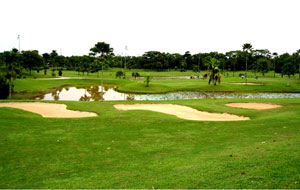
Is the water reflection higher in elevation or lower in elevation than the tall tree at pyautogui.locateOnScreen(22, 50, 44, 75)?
lower

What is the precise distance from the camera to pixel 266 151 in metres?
11.9

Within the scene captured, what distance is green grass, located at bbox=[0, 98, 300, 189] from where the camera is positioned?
9328 mm

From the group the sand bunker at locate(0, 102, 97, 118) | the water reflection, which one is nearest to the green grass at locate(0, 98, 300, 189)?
the sand bunker at locate(0, 102, 97, 118)

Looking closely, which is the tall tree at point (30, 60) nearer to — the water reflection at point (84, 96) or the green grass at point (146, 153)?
the water reflection at point (84, 96)

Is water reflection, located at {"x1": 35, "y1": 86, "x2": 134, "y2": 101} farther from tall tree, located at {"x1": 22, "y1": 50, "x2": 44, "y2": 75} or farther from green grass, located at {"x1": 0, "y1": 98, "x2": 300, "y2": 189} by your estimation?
tall tree, located at {"x1": 22, "y1": 50, "x2": 44, "y2": 75}

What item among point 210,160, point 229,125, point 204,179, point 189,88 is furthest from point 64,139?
point 189,88

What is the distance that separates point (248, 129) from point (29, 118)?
59.1 feet

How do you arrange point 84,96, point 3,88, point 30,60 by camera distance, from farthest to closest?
point 30,60, point 84,96, point 3,88

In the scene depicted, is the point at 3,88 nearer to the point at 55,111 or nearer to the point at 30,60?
the point at 55,111

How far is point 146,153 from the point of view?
14.3 metres

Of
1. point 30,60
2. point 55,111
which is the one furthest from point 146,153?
point 30,60

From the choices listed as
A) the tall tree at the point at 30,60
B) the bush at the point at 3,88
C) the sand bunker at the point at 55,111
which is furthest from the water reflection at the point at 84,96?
the tall tree at the point at 30,60

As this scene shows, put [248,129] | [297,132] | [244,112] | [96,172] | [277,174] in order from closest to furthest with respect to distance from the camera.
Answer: [277,174]
[96,172]
[297,132]
[248,129]
[244,112]

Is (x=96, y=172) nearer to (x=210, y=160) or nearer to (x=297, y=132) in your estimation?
(x=210, y=160)
